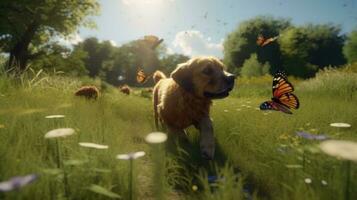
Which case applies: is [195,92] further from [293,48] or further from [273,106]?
[293,48]

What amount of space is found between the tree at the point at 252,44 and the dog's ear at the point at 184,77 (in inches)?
1627

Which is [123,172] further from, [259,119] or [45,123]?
[259,119]

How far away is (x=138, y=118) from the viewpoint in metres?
7.36

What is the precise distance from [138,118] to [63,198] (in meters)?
5.29

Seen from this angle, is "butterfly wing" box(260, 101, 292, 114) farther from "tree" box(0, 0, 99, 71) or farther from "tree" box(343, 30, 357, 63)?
"tree" box(343, 30, 357, 63)

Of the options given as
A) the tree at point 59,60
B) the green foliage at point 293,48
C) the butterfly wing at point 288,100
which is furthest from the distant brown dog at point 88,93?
the green foliage at point 293,48

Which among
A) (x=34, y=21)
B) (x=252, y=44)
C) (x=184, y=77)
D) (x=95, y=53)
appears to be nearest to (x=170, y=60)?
(x=95, y=53)

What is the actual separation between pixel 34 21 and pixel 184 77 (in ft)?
72.9

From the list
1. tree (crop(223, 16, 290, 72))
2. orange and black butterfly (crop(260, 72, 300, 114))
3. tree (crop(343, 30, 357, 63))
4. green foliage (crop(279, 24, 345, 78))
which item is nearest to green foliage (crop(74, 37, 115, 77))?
tree (crop(223, 16, 290, 72))

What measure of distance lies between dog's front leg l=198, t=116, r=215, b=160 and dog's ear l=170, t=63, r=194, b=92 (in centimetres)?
45

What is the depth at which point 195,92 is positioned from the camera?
4578 millimetres

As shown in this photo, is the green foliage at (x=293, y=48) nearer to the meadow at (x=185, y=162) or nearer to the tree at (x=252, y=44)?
the tree at (x=252, y=44)

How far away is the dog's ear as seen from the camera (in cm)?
458

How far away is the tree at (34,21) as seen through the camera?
21.1 metres
